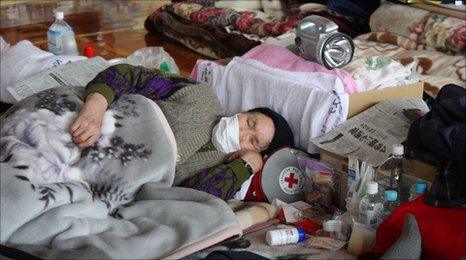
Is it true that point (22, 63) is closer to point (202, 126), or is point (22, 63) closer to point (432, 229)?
point (202, 126)

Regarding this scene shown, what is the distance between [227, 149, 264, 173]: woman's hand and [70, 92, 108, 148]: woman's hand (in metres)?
0.39

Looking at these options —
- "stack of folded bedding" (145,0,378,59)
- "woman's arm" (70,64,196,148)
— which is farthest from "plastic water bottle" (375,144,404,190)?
"stack of folded bedding" (145,0,378,59)

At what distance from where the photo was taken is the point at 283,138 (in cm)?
190

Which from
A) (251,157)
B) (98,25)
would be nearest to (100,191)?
(251,157)

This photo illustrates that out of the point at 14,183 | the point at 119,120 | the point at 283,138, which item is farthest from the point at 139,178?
the point at 283,138

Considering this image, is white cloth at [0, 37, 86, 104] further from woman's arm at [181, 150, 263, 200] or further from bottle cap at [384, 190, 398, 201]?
bottle cap at [384, 190, 398, 201]

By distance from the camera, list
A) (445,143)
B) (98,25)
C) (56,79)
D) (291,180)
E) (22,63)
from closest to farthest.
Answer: (445,143)
(291,180)
(56,79)
(22,63)
(98,25)

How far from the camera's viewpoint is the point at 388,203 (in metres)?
1.62

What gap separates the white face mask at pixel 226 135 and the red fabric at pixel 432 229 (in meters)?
0.51

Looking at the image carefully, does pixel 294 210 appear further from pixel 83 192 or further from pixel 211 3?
pixel 211 3

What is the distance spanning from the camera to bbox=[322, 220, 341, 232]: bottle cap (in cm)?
161

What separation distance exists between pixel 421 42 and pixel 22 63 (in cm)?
172

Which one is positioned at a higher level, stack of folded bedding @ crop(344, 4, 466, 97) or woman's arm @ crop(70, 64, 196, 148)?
woman's arm @ crop(70, 64, 196, 148)

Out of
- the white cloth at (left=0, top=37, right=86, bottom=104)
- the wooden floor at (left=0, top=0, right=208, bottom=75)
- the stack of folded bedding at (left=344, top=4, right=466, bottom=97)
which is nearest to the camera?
the white cloth at (left=0, top=37, right=86, bottom=104)
